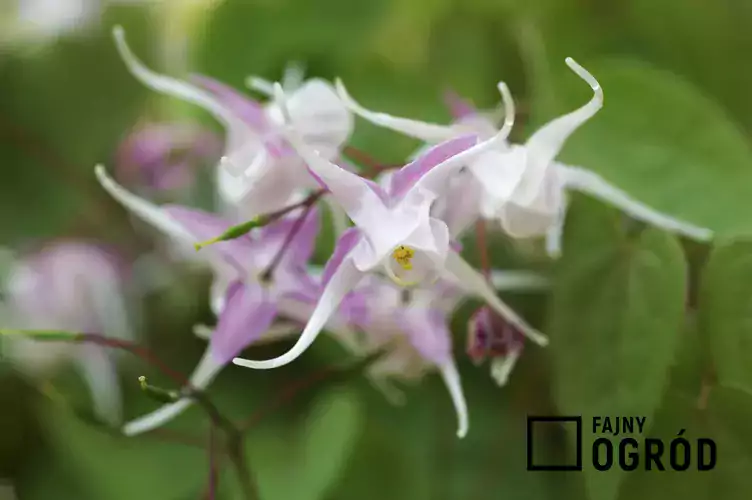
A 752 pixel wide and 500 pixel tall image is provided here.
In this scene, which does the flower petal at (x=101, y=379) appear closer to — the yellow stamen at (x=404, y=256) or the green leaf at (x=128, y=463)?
the green leaf at (x=128, y=463)

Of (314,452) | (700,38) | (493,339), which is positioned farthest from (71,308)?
(700,38)

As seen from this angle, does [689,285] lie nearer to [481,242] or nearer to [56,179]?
[481,242]

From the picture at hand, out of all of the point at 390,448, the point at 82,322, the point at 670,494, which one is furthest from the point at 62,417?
the point at 670,494

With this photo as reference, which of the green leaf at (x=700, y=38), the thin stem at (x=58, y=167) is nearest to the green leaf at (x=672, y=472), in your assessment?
the green leaf at (x=700, y=38)

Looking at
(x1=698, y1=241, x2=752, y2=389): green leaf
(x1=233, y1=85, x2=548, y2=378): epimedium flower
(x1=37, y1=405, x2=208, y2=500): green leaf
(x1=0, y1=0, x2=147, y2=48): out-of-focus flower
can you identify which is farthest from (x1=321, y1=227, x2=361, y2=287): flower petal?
(x1=0, y1=0, x2=147, y2=48): out-of-focus flower

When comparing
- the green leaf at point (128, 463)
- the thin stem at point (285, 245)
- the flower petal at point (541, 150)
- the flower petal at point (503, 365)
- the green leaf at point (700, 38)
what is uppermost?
the green leaf at point (700, 38)

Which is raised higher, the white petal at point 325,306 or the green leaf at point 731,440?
the white petal at point 325,306

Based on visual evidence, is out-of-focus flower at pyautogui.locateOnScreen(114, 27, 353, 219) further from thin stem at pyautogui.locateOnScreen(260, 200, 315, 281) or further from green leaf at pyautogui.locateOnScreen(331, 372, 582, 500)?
green leaf at pyautogui.locateOnScreen(331, 372, 582, 500)

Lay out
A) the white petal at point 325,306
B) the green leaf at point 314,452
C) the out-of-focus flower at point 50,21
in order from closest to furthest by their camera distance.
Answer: the white petal at point 325,306 < the green leaf at point 314,452 < the out-of-focus flower at point 50,21
